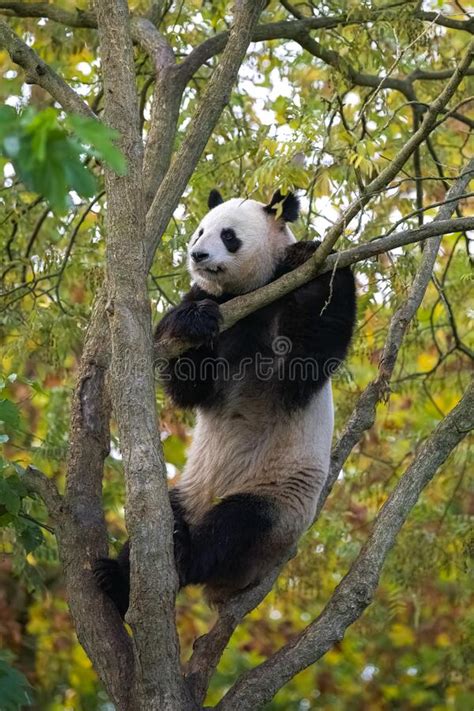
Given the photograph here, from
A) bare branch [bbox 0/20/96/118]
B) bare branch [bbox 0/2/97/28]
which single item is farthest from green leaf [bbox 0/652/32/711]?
bare branch [bbox 0/2/97/28]

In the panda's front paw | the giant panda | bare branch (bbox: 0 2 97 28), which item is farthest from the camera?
bare branch (bbox: 0 2 97 28)

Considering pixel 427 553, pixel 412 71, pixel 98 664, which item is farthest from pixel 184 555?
pixel 412 71

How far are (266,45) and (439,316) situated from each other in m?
3.02

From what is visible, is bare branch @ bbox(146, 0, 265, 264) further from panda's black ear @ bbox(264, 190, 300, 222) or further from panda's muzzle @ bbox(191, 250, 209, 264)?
panda's black ear @ bbox(264, 190, 300, 222)

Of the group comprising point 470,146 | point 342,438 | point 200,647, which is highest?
point 470,146

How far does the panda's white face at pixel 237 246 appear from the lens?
6.34 meters

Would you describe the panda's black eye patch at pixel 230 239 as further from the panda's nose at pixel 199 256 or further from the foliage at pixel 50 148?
the foliage at pixel 50 148

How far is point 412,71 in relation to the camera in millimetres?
7840

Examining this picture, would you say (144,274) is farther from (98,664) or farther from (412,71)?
(412,71)

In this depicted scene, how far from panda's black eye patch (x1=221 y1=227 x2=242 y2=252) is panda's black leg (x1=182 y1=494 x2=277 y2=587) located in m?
1.58

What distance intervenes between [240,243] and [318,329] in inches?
34.2

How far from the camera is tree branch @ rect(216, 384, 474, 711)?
182 inches

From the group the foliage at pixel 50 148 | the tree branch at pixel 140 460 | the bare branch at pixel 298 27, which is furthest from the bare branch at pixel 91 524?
the foliage at pixel 50 148

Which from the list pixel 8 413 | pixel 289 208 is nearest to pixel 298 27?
pixel 289 208
